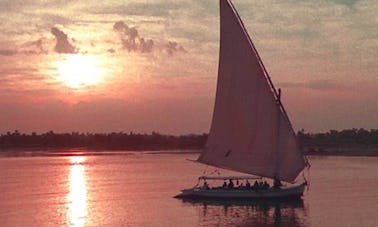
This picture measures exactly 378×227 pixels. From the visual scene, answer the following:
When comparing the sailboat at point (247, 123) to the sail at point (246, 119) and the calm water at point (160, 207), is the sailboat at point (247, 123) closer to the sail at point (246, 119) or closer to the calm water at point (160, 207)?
the sail at point (246, 119)

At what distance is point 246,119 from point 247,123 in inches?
10.9

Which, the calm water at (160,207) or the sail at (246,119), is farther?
the sail at (246,119)

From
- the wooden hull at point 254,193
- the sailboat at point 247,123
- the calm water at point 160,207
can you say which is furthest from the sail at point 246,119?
the calm water at point 160,207

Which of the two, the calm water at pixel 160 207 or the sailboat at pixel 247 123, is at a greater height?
the sailboat at pixel 247 123

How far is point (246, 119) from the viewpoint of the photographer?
44500 millimetres

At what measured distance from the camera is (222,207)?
146ft

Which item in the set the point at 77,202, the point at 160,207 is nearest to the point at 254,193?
the point at 160,207

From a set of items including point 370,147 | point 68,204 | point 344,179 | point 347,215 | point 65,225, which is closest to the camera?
point 65,225

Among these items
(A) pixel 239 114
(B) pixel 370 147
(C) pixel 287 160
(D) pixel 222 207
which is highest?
(A) pixel 239 114

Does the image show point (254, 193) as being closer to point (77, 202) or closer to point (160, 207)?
point (160, 207)

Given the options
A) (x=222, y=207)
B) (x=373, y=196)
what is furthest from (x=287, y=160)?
(x=373, y=196)

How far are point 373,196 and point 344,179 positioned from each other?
55.1 feet

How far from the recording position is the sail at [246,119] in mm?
43719

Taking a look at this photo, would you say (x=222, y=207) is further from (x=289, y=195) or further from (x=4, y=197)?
(x=4, y=197)
